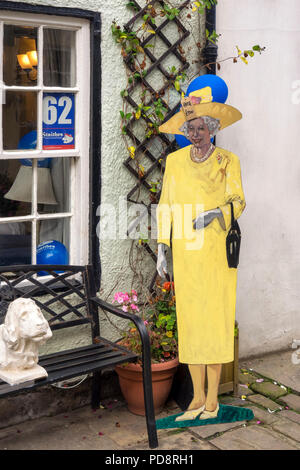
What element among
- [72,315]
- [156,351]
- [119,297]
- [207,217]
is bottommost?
[156,351]

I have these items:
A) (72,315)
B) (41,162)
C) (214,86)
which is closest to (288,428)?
(72,315)

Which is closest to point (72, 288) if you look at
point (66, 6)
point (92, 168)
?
point (92, 168)

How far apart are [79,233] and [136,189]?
1.82 ft

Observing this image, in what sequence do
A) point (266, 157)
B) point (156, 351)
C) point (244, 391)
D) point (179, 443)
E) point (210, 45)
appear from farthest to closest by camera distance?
1. point (266, 157)
2. point (244, 391)
3. point (210, 45)
4. point (156, 351)
5. point (179, 443)

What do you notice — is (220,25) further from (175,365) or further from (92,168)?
(175,365)

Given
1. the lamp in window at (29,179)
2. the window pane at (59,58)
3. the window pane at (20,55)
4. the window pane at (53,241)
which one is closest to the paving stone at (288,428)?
the window pane at (53,241)

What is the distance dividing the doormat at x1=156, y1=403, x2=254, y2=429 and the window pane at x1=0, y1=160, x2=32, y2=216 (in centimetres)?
173

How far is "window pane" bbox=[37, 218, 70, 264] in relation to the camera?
4.60 meters

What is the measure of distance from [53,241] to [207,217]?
1130 millimetres

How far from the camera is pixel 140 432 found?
14.6ft

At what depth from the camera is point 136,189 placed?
4.85m

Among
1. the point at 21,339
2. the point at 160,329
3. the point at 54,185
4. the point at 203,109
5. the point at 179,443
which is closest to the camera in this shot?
the point at 21,339

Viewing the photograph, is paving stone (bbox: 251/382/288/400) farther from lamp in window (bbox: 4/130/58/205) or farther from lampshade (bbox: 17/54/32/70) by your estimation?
lampshade (bbox: 17/54/32/70)

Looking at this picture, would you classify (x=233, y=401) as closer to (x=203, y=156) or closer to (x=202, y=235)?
(x=202, y=235)
